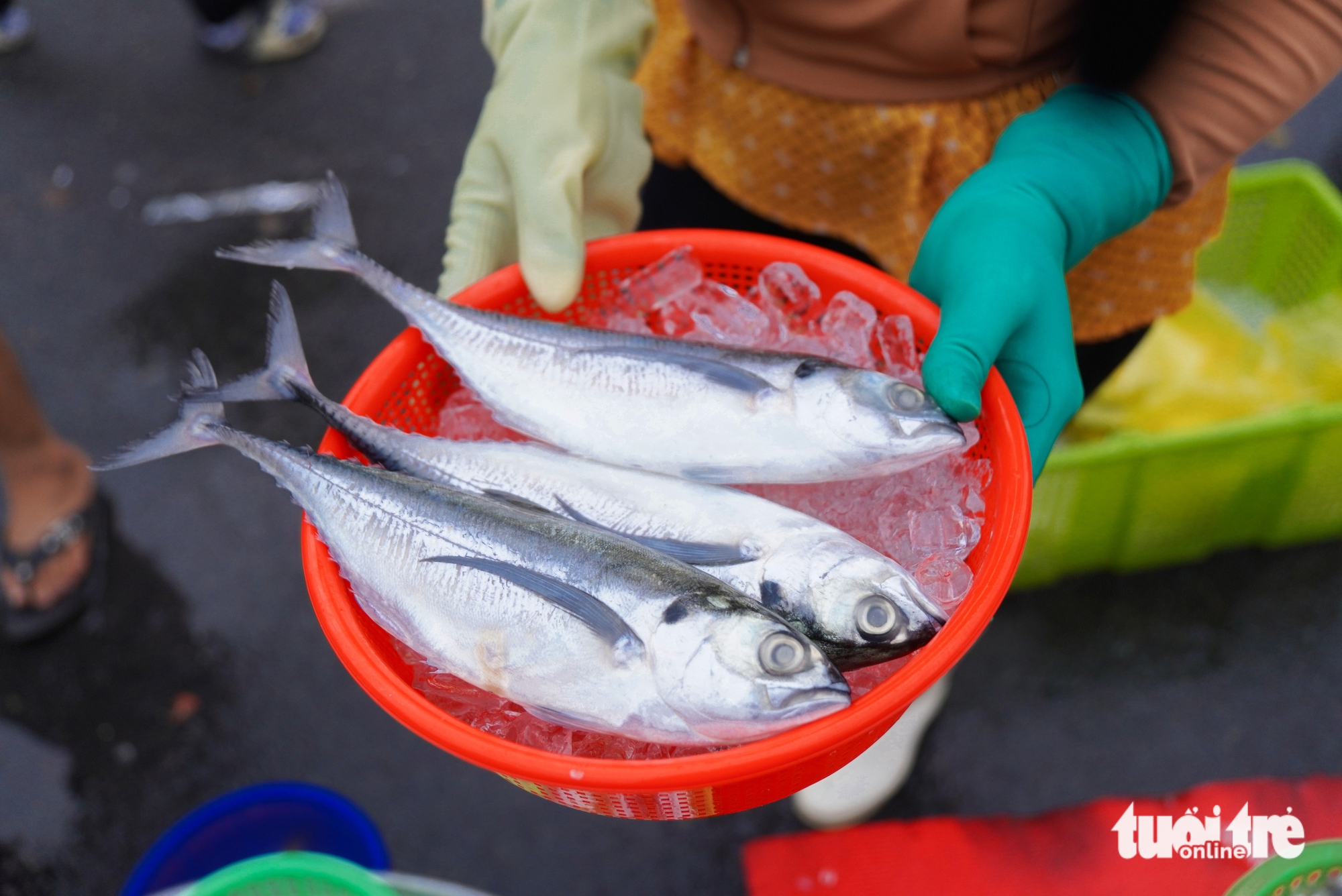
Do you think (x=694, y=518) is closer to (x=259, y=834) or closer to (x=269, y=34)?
(x=259, y=834)

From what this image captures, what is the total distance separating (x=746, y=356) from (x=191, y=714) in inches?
91.5

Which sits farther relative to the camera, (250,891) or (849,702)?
(250,891)

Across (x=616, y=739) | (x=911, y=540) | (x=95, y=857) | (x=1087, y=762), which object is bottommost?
(x=95, y=857)

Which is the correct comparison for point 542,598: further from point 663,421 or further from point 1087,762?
point 1087,762

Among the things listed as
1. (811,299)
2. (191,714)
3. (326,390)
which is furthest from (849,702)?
Answer: (326,390)

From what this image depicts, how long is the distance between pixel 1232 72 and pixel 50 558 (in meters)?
3.67

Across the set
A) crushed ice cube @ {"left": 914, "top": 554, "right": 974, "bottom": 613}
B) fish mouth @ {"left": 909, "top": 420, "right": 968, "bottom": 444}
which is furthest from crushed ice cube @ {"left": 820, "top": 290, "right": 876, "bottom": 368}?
crushed ice cube @ {"left": 914, "top": 554, "right": 974, "bottom": 613}

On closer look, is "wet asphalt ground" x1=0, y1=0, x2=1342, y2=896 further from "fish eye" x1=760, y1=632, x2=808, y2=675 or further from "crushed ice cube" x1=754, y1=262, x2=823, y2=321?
"fish eye" x1=760, y1=632, x2=808, y2=675

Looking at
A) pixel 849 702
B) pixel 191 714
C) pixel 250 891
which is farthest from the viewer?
pixel 191 714

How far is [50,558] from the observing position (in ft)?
10.2

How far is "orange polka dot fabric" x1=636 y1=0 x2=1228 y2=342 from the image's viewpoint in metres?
1.88

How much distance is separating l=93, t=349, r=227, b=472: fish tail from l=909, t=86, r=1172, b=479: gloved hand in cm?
129

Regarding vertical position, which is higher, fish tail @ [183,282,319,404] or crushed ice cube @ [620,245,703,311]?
crushed ice cube @ [620,245,703,311]

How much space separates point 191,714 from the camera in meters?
2.87
